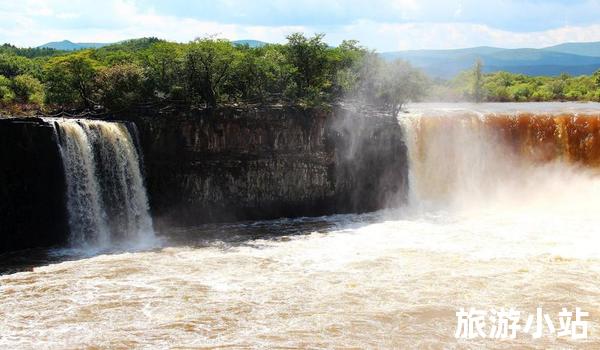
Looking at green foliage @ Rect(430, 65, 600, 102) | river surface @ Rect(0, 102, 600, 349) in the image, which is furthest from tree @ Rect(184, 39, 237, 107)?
green foliage @ Rect(430, 65, 600, 102)

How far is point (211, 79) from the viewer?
1148 inches

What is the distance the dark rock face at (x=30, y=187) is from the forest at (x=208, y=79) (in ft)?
13.3

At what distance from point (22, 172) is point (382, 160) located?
54.9 ft

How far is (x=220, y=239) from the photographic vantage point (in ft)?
78.9

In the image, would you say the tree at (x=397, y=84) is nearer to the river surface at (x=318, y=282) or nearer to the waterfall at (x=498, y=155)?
the waterfall at (x=498, y=155)

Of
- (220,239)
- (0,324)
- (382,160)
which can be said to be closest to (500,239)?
(382,160)

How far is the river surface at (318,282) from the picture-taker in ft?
47.5

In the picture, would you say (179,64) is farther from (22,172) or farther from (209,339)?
(209,339)

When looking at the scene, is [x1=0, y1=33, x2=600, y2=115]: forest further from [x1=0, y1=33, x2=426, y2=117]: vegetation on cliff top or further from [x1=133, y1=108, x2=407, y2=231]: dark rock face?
[x1=133, y1=108, x2=407, y2=231]: dark rock face

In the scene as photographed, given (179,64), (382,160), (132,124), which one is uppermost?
(179,64)

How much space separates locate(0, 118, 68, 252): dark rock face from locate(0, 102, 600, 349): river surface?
1066mm

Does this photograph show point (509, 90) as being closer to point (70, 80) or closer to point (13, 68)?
point (70, 80)

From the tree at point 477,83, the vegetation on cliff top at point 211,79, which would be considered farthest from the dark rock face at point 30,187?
the tree at point 477,83

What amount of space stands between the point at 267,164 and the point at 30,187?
1033 cm
